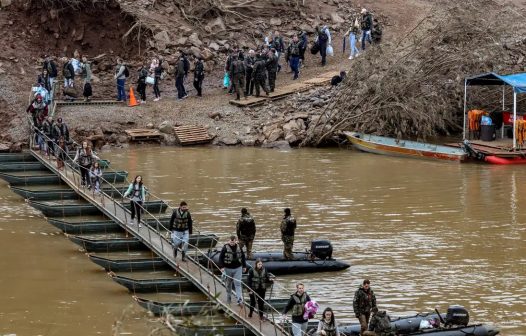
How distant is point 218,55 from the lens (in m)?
45.0

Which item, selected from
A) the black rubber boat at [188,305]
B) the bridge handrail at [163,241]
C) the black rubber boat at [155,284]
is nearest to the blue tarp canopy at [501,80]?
the bridge handrail at [163,241]

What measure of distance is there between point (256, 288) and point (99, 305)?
4.01 metres

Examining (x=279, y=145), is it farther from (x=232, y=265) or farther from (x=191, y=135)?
(x=232, y=265)

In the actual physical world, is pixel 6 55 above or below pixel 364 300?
above

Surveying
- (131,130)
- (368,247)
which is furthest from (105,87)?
(368,247)

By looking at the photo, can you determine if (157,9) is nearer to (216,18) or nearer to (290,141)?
(216,18)

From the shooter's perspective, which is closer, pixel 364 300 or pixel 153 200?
pixel 364 300

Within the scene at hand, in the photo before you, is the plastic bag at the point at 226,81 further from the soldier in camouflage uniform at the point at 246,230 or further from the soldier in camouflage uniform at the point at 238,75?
the soldier in camouflage uniform at the point at 246,230

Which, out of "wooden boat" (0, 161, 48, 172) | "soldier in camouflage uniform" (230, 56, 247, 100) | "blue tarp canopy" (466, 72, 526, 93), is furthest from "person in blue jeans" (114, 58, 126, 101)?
"blue tarp canopy" (466, 72, 526, 93)

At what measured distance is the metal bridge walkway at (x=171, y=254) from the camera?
783 inches

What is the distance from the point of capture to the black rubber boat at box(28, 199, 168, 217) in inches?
1133

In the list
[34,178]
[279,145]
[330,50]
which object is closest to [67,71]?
[279,145]

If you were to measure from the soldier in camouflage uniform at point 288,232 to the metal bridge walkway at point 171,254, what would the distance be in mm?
1870

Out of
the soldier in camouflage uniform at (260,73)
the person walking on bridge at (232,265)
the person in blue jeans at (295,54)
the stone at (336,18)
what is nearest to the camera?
the person walking on bridge at (232,265)
